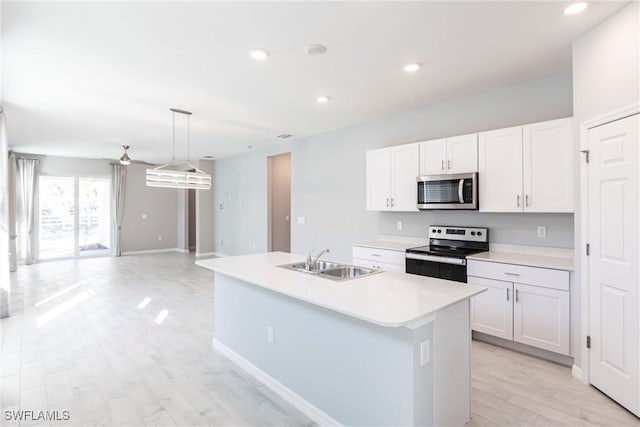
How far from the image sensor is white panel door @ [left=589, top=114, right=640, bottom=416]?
2.18 metres

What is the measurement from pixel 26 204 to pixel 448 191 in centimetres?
928

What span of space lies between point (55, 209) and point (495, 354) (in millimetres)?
9991

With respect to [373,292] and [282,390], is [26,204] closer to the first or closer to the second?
[282,390]

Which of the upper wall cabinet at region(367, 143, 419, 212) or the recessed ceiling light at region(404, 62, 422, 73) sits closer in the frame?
the recessed ceiling light at region(404, 62, 422, 73)

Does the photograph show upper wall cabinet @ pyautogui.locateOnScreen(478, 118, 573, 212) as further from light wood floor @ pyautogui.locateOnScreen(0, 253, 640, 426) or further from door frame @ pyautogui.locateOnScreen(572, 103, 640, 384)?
light wood floor @ pyautogui.locateOnScreen(0, 253, 640, 426)

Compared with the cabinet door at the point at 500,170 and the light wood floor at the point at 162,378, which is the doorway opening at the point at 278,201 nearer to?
the light wood floor at the point at 162,378

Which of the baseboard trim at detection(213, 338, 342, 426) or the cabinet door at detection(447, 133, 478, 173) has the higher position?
the cabinet door at detection(447, 133, 478, 173)

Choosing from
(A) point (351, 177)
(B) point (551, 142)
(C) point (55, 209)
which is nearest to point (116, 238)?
(C) point (55, 209)

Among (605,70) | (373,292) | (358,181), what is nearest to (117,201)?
(358,181)

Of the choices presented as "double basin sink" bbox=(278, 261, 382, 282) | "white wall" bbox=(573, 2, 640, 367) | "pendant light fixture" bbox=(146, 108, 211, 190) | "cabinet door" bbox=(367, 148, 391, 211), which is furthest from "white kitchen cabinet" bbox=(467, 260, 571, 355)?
"pendant light fixture" bbox=(146, 108, 211, 190)

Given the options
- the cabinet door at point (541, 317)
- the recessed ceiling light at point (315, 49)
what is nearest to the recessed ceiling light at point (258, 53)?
the recessed ceiling light at point (315, 49)

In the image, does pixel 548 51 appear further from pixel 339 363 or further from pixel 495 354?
pixel 339 363

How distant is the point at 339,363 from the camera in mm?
2049

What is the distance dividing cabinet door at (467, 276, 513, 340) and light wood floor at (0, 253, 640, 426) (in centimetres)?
21
